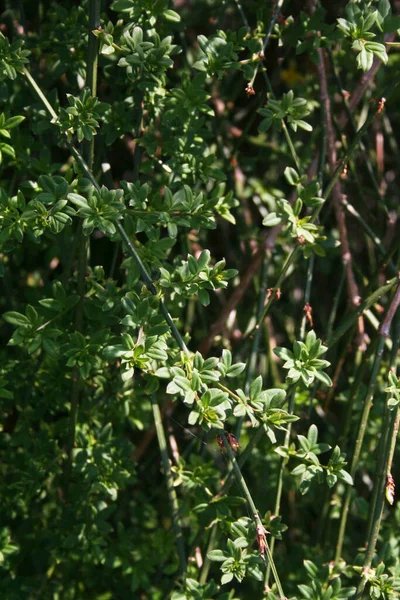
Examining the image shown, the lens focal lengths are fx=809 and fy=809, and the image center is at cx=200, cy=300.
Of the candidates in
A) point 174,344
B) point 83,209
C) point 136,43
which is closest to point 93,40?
point 136,43

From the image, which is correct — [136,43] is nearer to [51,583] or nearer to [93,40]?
[93,40]

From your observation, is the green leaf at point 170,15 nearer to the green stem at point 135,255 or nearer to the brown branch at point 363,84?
the green stem at point 135,255

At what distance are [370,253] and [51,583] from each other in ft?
3.22

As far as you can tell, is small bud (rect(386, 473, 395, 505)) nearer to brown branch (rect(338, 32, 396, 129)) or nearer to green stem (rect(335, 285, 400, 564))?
green stem (rect(335, 285, 400, 564))

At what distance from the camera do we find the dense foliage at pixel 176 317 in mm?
1091

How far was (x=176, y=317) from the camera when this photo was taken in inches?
54.9

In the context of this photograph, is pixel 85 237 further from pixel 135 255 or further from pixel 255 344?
pixel 255 344

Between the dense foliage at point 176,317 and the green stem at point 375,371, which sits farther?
the green stem at point 375,371

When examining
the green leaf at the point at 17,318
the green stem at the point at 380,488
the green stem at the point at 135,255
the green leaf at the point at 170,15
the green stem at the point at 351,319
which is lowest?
the green stem at the point at 380,488

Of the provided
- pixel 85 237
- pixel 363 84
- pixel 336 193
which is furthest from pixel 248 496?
pixel 363 84

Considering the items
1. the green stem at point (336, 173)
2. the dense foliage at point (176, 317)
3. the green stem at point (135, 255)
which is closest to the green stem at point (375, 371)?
the dense foliage at point (176, 317)

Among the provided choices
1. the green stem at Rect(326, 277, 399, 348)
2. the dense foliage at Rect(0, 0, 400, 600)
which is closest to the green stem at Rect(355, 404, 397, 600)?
the dense foliage at Rect(0, 0, 400, 600)

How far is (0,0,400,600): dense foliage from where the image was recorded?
1091mm

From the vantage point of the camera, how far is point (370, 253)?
6.02 ft
